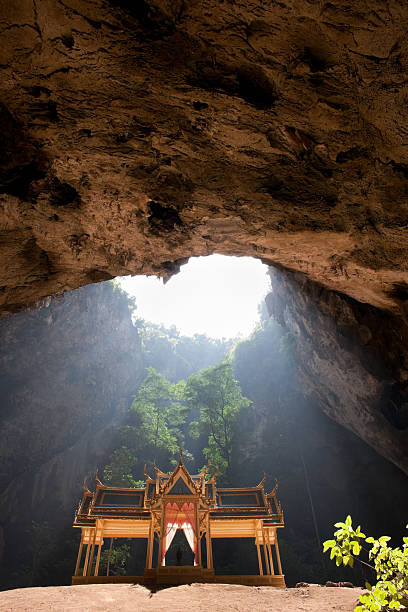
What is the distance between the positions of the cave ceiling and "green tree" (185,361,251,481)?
1580 cm

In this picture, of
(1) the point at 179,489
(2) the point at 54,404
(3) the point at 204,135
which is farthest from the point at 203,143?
(2) the point at 54,404

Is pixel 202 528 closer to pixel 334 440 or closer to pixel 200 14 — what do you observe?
pixel 200 14

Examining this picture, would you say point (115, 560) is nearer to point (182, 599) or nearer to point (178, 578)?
point (178, 578)

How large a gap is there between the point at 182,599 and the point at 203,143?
7949 millimetres

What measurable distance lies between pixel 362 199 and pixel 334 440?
18.3 metres

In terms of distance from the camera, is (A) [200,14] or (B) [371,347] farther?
(B) [371,347]

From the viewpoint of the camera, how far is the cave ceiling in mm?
3225

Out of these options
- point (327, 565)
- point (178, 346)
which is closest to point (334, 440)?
point (327, 565)

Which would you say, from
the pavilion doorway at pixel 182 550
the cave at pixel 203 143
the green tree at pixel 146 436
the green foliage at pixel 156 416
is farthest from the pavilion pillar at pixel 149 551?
the green foliage at pixel 156 416

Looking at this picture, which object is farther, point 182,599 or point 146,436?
point 146,436

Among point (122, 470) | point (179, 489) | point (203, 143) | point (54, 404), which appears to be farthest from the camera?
point (54, 404)

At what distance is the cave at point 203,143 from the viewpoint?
3.25 meters

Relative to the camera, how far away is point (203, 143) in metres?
4.57

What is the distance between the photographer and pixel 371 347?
10070mm
